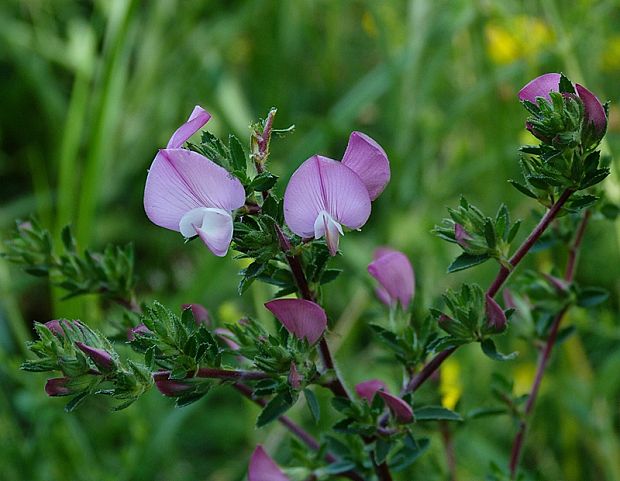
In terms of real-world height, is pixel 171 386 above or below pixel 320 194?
below

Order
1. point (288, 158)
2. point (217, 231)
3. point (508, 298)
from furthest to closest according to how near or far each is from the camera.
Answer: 1. point (288, 158)
2. point (508, 298)
3. point (217, 231)

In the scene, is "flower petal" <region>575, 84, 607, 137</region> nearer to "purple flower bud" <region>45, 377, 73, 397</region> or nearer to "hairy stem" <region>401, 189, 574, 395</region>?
"hairy stem" <region>401, 189, 574, 395</region>

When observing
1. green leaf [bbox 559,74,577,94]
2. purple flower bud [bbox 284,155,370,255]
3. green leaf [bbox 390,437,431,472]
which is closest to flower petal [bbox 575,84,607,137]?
green leaf [bbox 559,74,577,94]

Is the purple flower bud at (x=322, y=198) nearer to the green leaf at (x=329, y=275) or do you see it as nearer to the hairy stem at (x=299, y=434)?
the green leaf at (x=329, y=275)

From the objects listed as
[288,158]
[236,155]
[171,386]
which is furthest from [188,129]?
[288,158]

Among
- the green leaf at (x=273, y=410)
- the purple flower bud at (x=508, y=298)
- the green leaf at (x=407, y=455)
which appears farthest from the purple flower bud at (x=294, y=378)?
the purple flower bud at (x=508, y=298)

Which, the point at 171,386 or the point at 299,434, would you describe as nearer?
the point at 171,386

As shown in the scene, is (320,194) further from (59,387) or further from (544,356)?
(544,356)
